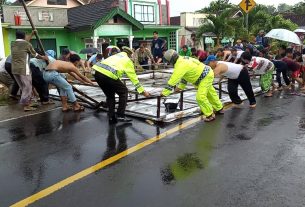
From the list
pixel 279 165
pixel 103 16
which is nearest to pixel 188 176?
pixel 279 165

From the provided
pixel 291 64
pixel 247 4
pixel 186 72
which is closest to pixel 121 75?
pixel 186 72

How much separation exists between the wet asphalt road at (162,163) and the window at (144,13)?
26289mm

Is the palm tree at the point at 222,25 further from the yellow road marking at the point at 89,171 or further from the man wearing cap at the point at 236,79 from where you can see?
the yellow road marking at the point at 89,171

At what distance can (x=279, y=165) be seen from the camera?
468cm

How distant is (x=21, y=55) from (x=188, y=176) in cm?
532

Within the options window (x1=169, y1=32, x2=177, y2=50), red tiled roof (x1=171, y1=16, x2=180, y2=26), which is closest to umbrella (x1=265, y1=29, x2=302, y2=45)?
window (x1=169, y1=32, x2=177, y2=50)

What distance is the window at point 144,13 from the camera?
1277 inches

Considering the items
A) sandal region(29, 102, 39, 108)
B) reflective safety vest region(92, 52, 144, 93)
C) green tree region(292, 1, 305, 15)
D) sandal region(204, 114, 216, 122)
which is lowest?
sandal region(204, 114, 216, 122)

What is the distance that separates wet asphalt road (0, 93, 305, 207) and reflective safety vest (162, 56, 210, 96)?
2.84ft

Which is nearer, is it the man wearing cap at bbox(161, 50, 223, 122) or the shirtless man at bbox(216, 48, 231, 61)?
the man wearing cap at bbox(161, 50, 223, 122)

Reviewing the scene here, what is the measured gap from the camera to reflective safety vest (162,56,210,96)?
679 centimetres

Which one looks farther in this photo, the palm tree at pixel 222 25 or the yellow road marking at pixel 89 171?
the palm tree at pixel 222 25

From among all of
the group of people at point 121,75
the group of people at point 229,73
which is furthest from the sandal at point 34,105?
the group of people at point 229,73

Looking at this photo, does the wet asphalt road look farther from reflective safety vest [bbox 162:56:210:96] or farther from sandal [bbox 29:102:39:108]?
sandal [bbox 29:102:39:108]
